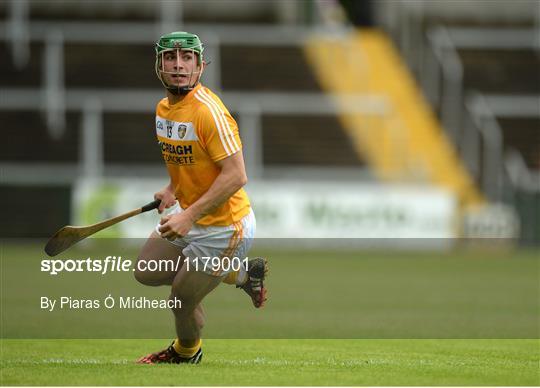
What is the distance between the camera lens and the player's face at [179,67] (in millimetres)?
8148

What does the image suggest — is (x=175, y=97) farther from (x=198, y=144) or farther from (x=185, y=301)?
(x=185, y=301)

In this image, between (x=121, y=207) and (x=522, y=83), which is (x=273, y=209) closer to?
(x=121, y=207)

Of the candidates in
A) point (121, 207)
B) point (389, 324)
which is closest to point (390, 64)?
point (121, 207)

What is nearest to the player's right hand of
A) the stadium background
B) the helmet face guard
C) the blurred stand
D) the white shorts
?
the white shorts

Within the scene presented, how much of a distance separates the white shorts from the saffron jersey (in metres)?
0.05

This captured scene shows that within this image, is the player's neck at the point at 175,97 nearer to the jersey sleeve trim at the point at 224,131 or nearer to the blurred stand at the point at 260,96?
the jersey sleeve trim at the point at 224,131

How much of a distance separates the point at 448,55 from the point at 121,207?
32.4 feet

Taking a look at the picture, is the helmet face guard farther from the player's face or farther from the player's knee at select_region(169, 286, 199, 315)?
the player's knee at select_region(169, 286, 199, 315)

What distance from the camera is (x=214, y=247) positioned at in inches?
326

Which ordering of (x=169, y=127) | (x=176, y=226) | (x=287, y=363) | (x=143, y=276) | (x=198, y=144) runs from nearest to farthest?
(x=176, y=226) → (x=198, y=144) → (x=169, y=127) → (x=143, y=276) → (x=287, y=363)

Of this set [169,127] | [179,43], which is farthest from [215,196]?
[179,43]

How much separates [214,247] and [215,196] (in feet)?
1.44

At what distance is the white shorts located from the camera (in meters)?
8.25

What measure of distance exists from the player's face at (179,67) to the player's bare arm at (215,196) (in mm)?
585
